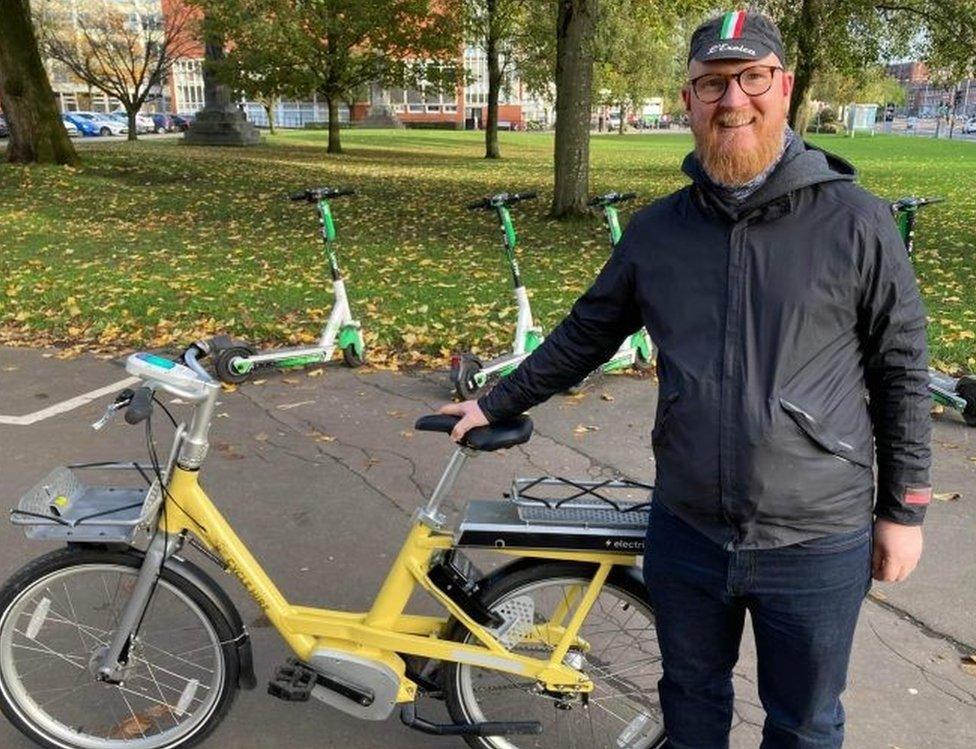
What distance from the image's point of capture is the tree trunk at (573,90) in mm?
12133

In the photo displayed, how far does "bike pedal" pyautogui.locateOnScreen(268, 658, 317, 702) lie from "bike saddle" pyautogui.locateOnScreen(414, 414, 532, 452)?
0.84 m

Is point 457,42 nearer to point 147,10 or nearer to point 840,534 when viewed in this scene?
point 147,10

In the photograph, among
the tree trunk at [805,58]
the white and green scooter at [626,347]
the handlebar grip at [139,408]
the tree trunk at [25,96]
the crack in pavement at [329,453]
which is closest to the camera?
the handlebar grip at [139,408]

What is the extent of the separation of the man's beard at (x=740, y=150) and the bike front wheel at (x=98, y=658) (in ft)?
5.97

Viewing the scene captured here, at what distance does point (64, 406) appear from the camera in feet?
19.0

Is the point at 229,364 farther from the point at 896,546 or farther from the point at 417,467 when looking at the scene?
the point at 896,546

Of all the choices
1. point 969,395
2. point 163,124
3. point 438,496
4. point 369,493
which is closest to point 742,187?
point 438,496

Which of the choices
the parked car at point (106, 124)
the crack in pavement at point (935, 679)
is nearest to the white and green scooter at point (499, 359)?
the crack in pavement at point (935, 679)

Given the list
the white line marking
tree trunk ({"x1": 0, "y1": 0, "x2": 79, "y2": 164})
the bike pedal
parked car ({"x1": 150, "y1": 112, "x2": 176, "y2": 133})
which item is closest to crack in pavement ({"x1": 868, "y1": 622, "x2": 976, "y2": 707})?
the bike pedal

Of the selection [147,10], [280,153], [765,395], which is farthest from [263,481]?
[147,10]

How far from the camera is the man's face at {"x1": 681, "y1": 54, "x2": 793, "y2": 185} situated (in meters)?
1.78

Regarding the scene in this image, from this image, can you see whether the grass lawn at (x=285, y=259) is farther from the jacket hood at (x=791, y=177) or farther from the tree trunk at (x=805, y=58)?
the jacket hood at (x=791, y=177)

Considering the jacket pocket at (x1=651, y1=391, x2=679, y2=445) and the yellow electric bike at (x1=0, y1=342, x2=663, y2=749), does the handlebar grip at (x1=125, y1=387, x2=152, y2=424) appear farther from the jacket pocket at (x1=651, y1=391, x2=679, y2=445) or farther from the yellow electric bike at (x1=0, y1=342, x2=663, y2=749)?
the jacket pocket at (x1=651, y1=391, x2=679, y2=445)

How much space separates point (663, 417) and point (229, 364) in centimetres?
460
